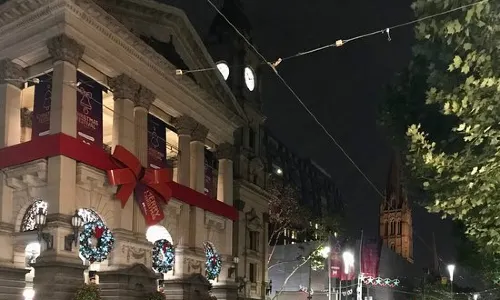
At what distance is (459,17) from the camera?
995 centimetres

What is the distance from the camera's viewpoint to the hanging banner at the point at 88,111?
24125 millimetres

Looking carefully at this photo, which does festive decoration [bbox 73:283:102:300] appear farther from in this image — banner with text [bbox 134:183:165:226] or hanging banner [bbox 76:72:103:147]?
hanging banner [bbox 76:72:103:147]

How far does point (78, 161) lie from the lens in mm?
23453

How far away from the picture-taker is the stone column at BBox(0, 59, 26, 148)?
24.1 meters

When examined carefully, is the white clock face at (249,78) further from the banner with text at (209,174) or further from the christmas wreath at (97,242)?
the christmas wreath at (97,242)

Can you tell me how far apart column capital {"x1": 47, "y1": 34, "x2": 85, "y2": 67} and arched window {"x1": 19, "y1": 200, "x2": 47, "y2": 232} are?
5451mm

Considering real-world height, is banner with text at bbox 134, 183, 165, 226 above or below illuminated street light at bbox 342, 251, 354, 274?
above

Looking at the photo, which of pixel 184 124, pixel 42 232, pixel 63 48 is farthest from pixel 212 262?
pixel 63 48

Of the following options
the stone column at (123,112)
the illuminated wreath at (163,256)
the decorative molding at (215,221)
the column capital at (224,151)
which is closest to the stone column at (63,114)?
the stone column at (123,112)

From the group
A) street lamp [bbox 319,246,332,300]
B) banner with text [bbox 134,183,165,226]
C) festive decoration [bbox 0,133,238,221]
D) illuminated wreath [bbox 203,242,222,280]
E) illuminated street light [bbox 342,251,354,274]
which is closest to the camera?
festive decoration [bbox 0,133,238,221]

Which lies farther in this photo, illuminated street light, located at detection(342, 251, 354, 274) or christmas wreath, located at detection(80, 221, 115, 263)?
illuminated street light, located at detection(342, 251, 354, 274)

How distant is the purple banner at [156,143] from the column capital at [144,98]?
1413 mm

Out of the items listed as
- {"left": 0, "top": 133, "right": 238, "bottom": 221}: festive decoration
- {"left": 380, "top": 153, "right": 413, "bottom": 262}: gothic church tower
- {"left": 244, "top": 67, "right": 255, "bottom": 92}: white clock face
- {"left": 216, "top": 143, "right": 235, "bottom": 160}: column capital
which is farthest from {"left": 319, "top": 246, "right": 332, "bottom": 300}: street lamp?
{"left": 380, "top": 153, "right": 413, "bottom": 262}: gothic church tower

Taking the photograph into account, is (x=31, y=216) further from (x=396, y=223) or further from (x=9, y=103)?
(x=396, y=223)
